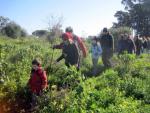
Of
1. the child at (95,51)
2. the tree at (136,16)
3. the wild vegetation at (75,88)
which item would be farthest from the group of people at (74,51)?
the tree at (136,16)

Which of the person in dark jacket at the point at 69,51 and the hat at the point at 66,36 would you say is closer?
the hat at the point at 66,36

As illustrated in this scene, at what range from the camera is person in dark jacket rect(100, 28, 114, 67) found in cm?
1797

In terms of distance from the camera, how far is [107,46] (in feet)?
59.5

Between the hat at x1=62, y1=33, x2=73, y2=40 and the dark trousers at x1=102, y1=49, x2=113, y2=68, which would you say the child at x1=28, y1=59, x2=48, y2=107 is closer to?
the hat at x1=62, y1=33, x2=73, y2=40

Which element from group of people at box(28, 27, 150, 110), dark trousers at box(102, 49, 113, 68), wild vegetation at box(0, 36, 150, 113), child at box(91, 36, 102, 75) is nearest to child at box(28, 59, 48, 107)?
group of people at box(28, 27, 150, 110)

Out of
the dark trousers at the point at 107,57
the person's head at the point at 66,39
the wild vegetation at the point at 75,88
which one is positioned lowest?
the wild vegetation at the point at 75,88

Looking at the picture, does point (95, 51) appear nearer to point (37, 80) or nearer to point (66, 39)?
point (66, 39)

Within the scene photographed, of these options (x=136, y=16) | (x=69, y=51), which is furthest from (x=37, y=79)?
(x=136, y=16)

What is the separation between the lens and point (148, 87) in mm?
13953

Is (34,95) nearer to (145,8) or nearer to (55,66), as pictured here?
(55,66)

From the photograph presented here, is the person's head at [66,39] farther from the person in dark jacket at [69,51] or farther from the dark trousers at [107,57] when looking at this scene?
the dark trousers at [107,57]

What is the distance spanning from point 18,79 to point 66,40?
6.58ft

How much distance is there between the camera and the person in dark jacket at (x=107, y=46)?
18.0 m

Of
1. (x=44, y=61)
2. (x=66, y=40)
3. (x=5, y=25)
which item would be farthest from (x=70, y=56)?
(x=5, y=25)
